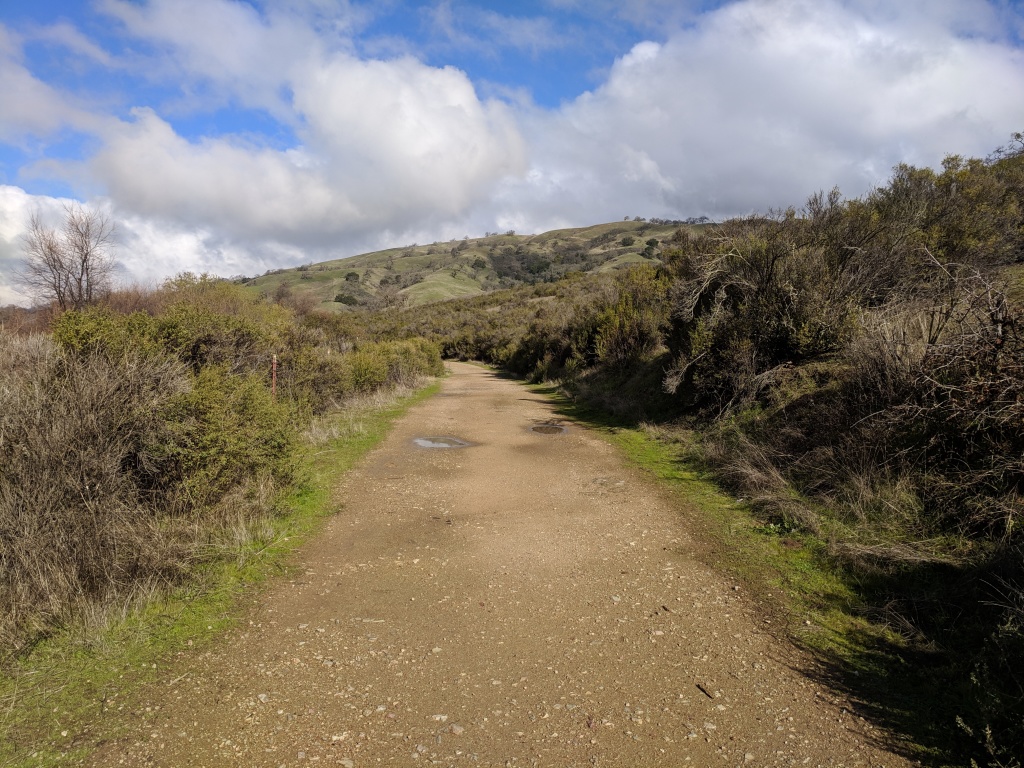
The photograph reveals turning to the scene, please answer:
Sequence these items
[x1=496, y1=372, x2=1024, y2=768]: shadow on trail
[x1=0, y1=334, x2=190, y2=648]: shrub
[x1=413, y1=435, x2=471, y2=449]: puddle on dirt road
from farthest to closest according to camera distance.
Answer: [x1=413, y1=435, x2=471, y2=449]: puddle on dirt road < [x1=0, y1=334, x2=190, y2=648]: shrub < [x1=496, y1=372, x2=1024, y2=768]: shadow on trail

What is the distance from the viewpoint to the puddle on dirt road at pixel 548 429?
12414mm

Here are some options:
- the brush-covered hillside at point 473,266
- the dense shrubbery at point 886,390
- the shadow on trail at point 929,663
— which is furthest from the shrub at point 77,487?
the brush-covered hillside at point 473,266

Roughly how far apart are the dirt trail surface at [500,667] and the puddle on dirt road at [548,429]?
5.79 meters

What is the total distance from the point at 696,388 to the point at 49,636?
11094 mm

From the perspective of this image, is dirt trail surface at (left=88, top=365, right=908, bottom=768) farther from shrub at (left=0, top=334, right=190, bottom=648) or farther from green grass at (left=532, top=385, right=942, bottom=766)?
shrub at (left=0, top=334, right=190, bottom=648)

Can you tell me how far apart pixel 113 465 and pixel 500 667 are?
411cm

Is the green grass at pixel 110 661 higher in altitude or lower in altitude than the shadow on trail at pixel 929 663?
higher

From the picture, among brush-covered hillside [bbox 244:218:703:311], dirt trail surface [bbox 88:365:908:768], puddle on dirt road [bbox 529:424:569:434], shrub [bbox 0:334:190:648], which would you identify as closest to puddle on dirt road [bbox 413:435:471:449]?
puddle on dirt road [bbox 529:424:569:434]

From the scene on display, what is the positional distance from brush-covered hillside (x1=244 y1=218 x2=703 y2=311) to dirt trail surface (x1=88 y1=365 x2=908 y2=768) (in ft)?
214

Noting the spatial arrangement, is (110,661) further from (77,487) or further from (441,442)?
(441,442)

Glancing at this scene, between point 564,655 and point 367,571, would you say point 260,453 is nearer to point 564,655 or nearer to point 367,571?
point 367,571

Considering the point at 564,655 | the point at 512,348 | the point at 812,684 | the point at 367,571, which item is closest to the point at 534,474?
the point at 367,571

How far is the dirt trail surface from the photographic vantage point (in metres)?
3.00

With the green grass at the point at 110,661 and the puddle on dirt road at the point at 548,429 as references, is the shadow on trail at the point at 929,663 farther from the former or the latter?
the puddle on dirt road at the point at 548,429
